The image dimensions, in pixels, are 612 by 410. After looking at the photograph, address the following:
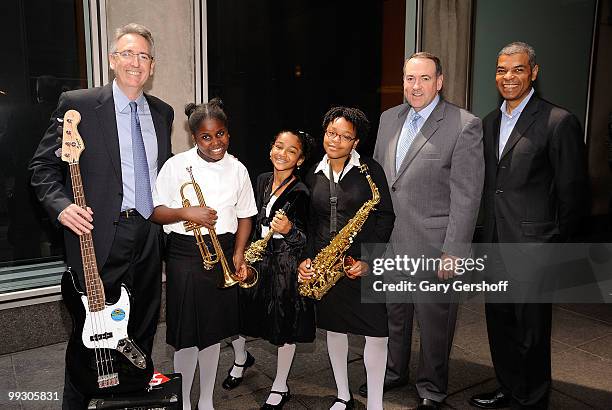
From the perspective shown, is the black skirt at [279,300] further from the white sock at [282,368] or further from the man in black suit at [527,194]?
the man in black suit at [527,194]

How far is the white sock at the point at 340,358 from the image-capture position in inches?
143

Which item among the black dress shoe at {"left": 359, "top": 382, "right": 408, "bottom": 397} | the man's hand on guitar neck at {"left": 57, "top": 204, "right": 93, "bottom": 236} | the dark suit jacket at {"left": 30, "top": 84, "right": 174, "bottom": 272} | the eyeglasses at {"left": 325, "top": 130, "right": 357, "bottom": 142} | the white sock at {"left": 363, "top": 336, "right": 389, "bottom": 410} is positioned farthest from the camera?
the black dress shoe at {"left": 359, "top": 382, "right": 408, "bottom": 397}

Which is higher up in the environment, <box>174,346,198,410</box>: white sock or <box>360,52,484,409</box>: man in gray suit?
<box>360,52,484,409</box>: man in gray suit

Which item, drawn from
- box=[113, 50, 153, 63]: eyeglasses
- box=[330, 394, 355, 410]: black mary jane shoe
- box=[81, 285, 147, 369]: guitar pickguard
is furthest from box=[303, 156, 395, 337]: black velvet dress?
box=[113, 50, 153, 63]: eyeglasses

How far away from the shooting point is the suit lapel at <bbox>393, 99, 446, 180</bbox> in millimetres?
3701

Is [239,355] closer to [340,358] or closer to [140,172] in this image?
[340,358]

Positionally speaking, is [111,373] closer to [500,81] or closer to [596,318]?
[500,81]

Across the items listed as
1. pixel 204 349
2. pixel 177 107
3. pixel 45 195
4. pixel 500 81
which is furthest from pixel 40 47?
pixel 500 81

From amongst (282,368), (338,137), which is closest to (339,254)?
(338,137)

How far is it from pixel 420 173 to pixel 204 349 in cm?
190

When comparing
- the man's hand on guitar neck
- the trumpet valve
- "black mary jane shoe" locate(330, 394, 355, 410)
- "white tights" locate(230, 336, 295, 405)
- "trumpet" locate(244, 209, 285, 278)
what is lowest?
"black mary jane shoe" locate(330, 394, 355, 410)

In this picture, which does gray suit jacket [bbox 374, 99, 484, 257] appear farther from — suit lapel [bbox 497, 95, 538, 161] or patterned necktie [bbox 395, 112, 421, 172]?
suit lapel [bbox 497, 95, 538, 161]

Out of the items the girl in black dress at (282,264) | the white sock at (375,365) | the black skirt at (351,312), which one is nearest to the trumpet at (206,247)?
the girl in black dress at (282,264)

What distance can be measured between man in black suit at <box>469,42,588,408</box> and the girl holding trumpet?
1.84 meters
